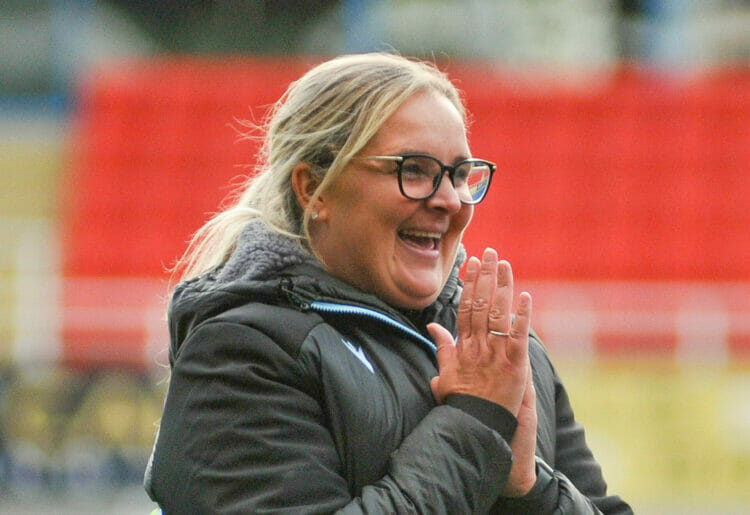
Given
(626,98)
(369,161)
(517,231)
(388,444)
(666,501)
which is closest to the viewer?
(388,444)

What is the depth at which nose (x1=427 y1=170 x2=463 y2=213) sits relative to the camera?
7.06 feet

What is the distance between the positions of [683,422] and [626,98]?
5235 mm

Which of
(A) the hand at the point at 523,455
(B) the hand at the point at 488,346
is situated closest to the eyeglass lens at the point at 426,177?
(B) the hand at the point at 488,346

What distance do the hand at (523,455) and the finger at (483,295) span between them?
0.14 m

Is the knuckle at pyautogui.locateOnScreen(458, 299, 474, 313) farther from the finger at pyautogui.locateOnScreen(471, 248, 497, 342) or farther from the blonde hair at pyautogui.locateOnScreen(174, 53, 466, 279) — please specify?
the blonde hair at pyautogui.locateOnScreen(174, 53, 466, 279)

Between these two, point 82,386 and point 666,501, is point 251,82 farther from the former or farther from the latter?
point 666,501

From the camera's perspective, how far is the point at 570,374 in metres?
8.39

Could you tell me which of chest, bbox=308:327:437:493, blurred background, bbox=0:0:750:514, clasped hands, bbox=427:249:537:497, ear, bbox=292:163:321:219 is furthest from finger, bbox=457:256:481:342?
blurred background, bbox=0:0:750:514

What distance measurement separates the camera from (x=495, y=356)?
206cm

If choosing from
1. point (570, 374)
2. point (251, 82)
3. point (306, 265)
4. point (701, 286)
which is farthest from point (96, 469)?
→ point (306, 265)

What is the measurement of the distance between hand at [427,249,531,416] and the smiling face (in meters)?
0.11

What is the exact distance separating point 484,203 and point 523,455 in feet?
32.1

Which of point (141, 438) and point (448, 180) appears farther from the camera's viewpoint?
point (141, 438)

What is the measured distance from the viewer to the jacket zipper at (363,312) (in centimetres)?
209
